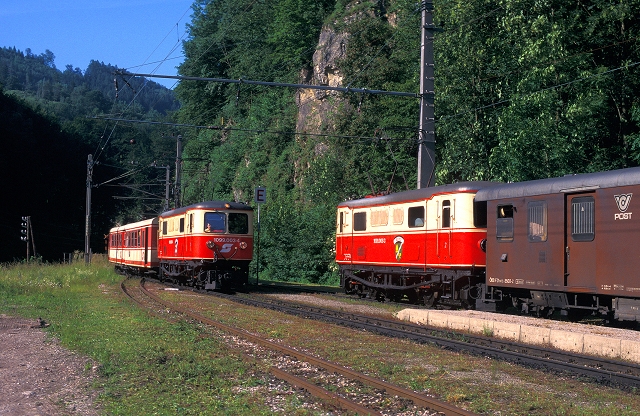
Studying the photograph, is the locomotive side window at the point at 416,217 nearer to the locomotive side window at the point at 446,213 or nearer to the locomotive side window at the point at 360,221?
the locomotive side window at the point at 446,213

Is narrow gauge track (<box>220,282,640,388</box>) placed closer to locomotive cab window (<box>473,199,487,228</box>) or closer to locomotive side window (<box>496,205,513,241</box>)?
locomotive side window (<box>496,205,513,241</box>)

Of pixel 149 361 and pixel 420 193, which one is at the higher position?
pixel 420 193

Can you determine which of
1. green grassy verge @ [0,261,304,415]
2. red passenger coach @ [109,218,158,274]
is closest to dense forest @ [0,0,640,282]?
red passenger coach @ [109,218,158,274]

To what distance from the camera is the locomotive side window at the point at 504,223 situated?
17.5 metres

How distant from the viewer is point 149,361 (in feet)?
35.4

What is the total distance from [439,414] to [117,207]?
8332cm

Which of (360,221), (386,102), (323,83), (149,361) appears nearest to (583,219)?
(149,361)

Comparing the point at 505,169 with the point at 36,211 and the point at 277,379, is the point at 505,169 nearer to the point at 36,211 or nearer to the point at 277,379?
the point at 277,379

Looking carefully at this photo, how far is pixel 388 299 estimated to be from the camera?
24609 millimetres

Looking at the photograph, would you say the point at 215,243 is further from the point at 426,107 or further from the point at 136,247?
the point at 136,247

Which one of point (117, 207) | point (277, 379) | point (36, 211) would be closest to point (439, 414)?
point (277, 379)

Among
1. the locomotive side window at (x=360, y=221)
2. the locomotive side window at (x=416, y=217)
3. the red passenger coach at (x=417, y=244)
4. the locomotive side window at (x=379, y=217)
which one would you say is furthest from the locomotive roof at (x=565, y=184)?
the locomotive side window at (x=360, y=221)

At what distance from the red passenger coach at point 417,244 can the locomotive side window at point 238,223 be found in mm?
3987

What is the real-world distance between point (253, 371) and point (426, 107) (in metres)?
14.6
